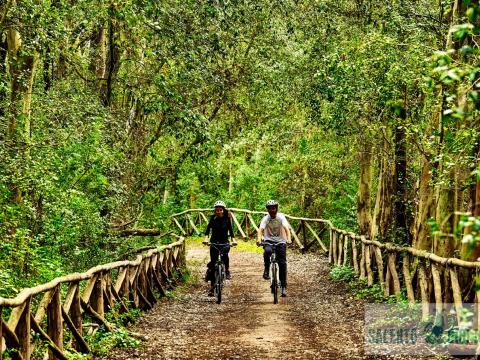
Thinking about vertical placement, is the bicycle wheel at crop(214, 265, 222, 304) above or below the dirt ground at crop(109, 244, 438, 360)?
above

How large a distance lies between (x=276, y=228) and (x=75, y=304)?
5544 millimetres

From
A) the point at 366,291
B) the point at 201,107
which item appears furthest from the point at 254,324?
the point at 201,107

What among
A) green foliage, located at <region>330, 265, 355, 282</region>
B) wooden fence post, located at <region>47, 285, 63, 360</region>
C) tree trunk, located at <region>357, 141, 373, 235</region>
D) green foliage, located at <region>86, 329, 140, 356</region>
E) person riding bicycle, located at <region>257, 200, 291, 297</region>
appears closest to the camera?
wooden fence post, located at <region>47, 285, 63, 360</region>

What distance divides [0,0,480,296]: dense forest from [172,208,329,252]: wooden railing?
1.21 metres

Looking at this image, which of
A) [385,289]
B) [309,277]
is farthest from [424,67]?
[309,277]

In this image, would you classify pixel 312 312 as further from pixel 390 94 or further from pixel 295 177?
pixel 295 177

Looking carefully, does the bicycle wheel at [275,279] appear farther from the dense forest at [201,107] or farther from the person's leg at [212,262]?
the dense forest at [201,107]

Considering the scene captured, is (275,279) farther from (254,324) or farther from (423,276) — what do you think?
(423,276)

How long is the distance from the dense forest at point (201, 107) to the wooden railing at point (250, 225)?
121 centimetres

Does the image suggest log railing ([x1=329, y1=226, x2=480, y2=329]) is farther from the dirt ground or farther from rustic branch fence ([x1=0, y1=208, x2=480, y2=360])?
the dirt ground

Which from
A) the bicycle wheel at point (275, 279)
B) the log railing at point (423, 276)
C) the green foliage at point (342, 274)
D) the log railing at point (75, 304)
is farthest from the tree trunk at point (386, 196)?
the log railing at point (75, 304)

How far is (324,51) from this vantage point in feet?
60.1

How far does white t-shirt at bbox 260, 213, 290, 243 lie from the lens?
13.3 m

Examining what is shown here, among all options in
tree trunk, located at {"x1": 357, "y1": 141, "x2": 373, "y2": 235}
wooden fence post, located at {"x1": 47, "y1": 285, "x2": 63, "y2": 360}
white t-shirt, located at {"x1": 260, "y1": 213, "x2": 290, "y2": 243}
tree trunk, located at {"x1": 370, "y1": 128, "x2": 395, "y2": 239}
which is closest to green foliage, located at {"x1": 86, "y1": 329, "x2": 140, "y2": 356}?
wooden fence post, located at {"x1": 47, "y1": 285, "x2": 63, "y2": 360}
